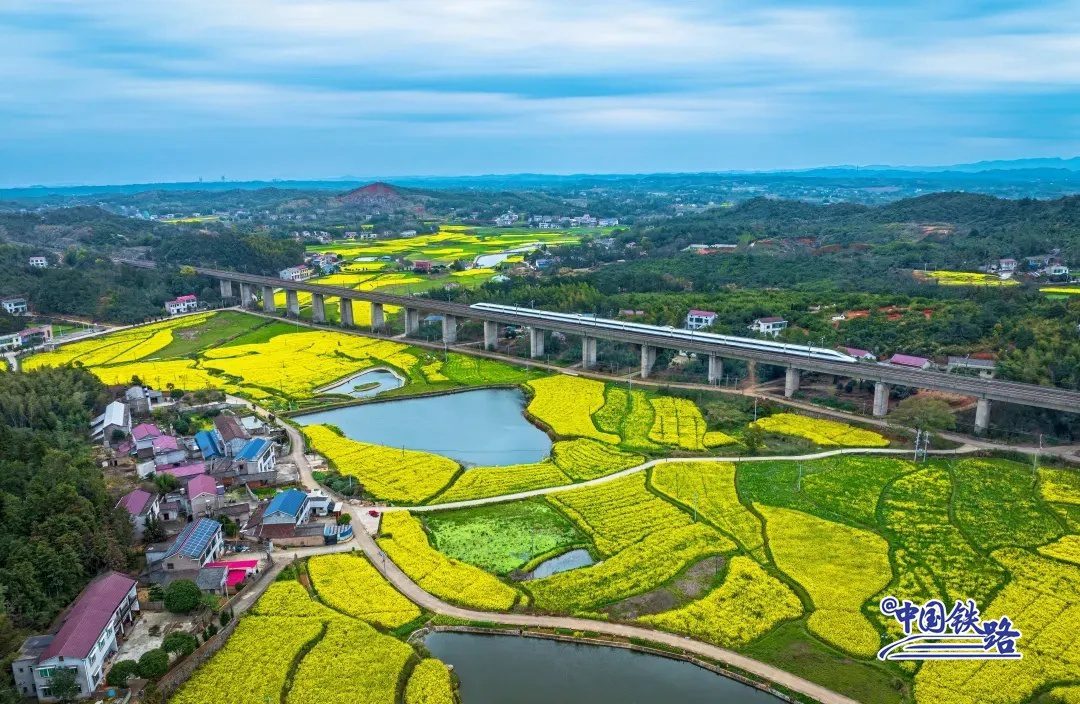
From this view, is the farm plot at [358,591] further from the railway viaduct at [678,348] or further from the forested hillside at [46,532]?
the railway viaduct at [678,348]

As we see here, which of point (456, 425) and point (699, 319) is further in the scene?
point (699, 319)

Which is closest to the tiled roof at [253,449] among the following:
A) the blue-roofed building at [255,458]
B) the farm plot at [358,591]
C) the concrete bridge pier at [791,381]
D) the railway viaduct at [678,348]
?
the blue-roofed building at [255,458]

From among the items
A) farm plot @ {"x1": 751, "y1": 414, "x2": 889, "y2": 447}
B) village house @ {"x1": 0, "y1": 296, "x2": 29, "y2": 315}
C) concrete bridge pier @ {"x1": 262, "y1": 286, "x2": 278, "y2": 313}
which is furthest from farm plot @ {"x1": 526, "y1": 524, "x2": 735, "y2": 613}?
village house @ {"x1": 0, "y1": 296, "x2": 29, "y2": 315}

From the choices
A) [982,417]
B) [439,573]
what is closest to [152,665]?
[439,573]

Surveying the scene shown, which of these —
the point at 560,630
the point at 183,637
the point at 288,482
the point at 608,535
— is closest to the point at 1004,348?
the point at 608,535

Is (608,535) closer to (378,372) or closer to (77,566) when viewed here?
(77,566)

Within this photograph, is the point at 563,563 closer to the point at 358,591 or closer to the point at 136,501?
→ the point at 358,591
